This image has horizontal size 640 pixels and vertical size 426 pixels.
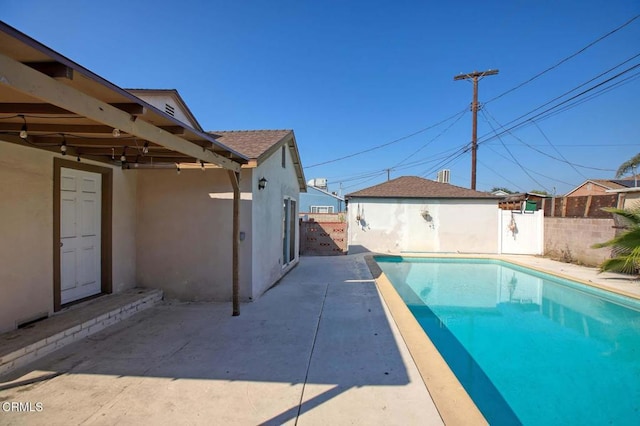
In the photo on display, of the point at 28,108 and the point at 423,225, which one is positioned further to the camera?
the point at 423,225

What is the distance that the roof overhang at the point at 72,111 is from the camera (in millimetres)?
1844

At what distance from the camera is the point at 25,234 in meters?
4.36

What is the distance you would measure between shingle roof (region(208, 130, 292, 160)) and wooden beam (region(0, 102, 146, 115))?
3321 mm

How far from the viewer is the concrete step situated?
11.9ft

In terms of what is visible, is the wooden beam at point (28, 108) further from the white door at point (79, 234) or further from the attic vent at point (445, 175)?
A: the attic vent at point (445, 175)

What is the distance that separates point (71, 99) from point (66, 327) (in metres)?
3.64

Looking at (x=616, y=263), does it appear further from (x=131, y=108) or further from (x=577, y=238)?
(x=131, y=108)

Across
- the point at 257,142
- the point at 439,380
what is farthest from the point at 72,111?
the point at 257,142

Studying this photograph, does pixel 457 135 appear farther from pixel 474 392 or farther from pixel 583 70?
pixel 474 392

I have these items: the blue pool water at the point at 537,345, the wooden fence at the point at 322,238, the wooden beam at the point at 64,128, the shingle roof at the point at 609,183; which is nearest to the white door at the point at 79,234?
the wooden beam at the point at 64,128

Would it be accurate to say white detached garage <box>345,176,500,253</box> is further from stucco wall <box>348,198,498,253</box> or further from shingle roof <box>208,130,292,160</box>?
Result: shingle roof <box>208,130,292,160</box>

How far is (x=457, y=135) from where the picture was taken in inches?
885

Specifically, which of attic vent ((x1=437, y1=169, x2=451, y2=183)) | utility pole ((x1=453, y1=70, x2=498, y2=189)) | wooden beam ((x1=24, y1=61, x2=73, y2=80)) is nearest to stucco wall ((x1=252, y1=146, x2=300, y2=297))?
wooden beam ((x1=24, y1=61, x2=73, y2=80))

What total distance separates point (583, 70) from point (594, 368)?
40.1 ft
